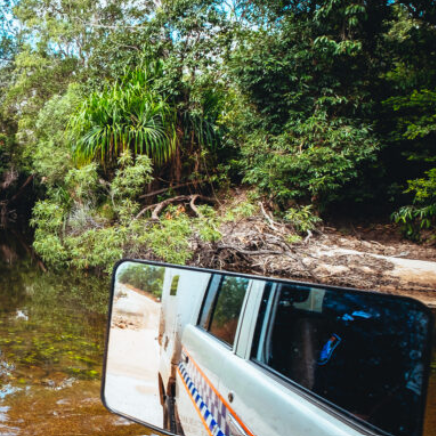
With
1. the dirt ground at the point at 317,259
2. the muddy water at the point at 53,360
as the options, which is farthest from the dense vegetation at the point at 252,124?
the muddy water at the point at 53,360

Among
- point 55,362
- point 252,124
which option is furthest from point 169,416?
point 252,124

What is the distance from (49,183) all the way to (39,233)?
1.97 meters

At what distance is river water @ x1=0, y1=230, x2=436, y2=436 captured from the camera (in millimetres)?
2166

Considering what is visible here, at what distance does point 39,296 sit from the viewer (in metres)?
5.30

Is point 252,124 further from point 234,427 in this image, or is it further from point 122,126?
point 234,427

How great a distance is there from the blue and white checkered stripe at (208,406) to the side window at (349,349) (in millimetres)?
158

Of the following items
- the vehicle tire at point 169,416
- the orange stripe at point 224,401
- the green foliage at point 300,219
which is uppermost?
the green foliage at point 300,219

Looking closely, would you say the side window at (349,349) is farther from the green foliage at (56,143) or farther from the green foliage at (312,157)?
the green foliage at (56,143)

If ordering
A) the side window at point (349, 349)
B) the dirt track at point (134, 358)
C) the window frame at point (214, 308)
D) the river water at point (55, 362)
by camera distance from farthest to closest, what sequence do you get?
1. the river water at point (55, 362)
2. the dirt track at point (134, 358)
3. the window frame at point (214, 308)
4. the side window at point (349, 349)

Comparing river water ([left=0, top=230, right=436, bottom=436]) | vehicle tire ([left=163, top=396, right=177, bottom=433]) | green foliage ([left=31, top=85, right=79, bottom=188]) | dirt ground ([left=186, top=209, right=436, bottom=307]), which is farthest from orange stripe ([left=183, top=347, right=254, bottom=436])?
green foliage ([left=31, top=85, right=79, bottom=188])

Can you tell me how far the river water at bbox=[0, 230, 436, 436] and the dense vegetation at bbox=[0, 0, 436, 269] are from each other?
3.65ft

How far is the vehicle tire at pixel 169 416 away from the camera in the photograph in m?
0.94

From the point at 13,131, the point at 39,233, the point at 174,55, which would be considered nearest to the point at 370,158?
the point at 174,55

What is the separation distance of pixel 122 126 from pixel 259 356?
770 cm
